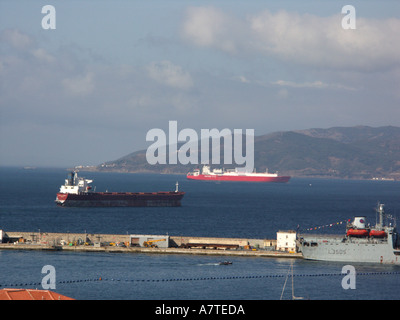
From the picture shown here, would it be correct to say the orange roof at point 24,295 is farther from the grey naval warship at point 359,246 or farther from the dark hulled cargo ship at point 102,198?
the dark hulled cargo ship at point 102,198

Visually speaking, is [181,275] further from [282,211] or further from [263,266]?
[282,211]

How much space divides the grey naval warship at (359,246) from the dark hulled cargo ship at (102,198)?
79.2 meters

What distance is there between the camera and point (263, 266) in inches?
2386

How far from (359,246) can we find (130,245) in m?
24.8

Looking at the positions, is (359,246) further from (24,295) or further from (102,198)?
(102,198)

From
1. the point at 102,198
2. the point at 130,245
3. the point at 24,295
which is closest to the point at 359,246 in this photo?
the point at 130,245

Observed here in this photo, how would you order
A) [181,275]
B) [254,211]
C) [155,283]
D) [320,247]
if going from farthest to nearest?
[254,211] < [320,247] < [181,275] < [155,283]

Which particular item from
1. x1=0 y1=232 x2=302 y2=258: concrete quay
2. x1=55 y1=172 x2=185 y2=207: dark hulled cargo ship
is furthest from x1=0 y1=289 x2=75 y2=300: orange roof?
x1=55 y1=172 x2=185 y2=207: dark hulled cargo ship

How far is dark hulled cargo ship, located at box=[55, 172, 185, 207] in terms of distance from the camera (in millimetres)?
136000

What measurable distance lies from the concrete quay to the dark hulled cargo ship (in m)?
59.7

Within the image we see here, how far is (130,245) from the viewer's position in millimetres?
71375
